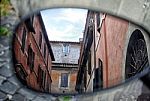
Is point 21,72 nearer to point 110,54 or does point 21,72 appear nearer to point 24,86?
point 24,86

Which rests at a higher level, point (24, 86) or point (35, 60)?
point (35, 60)

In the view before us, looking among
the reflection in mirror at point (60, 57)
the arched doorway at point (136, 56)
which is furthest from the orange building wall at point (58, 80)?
the arched doorway at point (136, 56)

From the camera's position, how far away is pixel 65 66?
5.19 feet

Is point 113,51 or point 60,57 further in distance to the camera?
point 113,51

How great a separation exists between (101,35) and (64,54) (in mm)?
571

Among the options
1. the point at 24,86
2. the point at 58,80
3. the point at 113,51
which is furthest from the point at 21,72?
the point at 113,51

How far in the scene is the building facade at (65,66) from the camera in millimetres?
1581

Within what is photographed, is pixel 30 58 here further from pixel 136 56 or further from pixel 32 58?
pixel 136 56

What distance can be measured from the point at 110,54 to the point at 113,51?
0.04 m

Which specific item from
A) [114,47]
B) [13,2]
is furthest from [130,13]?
[13,2]

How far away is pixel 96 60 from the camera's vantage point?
1.94 m

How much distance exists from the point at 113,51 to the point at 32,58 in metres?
0.51

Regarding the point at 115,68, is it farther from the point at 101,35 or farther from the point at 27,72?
the point at 27,72

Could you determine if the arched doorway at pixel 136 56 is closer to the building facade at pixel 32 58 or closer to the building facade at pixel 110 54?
the building facade at pixel 110 54
